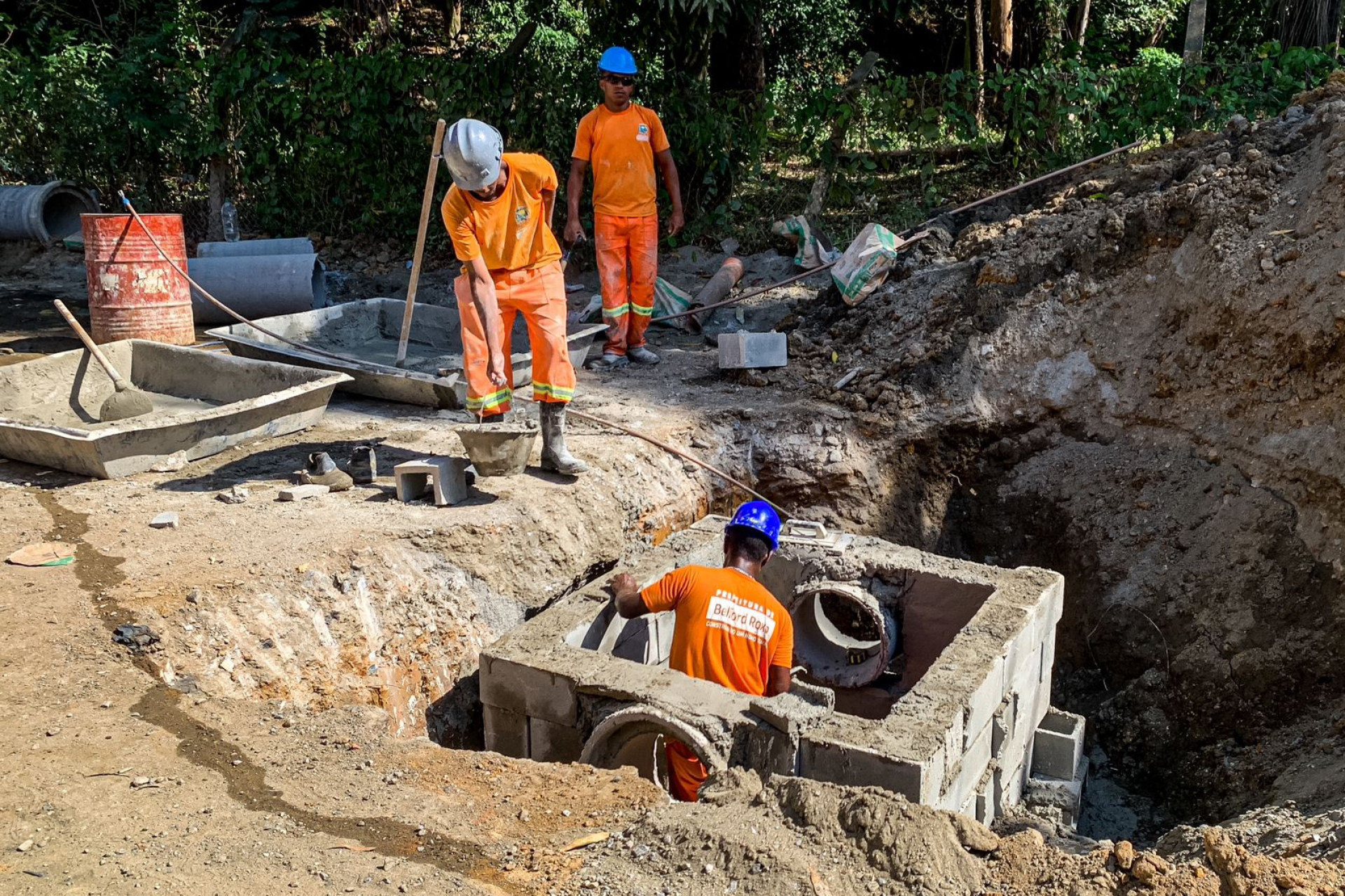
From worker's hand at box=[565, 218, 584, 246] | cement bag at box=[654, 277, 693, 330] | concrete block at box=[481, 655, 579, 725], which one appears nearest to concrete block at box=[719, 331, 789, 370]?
worker's hand at box=[565, 218, 584, 246]

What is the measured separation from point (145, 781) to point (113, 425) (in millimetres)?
2876

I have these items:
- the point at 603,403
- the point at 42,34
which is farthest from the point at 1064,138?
the point at 42,34

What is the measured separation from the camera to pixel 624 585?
4.54 metres

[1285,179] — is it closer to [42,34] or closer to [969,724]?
[969,724]

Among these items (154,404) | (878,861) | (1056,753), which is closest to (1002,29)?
(1056,753)

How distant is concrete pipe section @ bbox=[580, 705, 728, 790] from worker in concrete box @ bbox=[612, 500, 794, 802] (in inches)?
3.7

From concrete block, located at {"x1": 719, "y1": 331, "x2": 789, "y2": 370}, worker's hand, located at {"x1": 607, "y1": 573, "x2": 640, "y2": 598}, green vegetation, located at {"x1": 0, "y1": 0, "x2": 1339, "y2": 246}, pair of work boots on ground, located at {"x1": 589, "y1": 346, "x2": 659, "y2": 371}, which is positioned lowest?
worker's hand, located at {"x1": 607, "y1": 573, "x2": 640, "y2": 598}

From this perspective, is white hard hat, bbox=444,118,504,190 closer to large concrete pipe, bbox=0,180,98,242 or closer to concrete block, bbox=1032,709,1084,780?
concrete block, bbox=1032,709,1084,780

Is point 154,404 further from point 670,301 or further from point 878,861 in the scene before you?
point 878,861

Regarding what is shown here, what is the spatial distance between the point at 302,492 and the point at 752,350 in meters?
3.26

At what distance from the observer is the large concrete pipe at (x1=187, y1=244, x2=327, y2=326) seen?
877 centimetres

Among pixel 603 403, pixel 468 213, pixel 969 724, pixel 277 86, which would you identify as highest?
pixel 277 86

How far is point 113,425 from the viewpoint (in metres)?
5.60

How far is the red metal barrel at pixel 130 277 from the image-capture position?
289 inches
